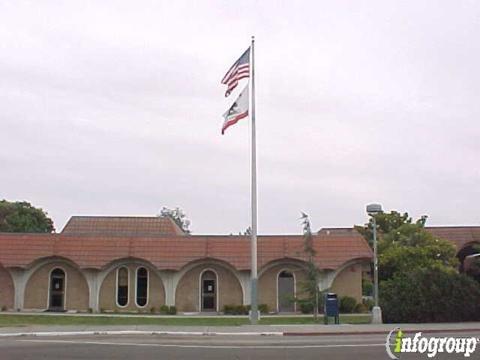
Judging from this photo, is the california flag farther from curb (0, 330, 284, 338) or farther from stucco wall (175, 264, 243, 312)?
stucco wall (175, 264, 243, 312)

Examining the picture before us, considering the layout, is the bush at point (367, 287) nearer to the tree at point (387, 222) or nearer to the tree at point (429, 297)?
the tree at point (387, 222)

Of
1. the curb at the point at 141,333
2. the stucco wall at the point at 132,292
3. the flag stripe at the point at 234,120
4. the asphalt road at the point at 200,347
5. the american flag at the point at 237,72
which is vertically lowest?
the asphalt road at the point at 200,347

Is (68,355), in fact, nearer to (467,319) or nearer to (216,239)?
(467,319)

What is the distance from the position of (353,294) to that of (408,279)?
1017 cm

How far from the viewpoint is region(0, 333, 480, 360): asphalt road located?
1694 cm

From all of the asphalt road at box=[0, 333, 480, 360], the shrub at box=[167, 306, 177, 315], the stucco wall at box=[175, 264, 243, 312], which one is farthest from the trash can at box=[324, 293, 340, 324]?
the shrub at box=[167, 306, 177, 315]

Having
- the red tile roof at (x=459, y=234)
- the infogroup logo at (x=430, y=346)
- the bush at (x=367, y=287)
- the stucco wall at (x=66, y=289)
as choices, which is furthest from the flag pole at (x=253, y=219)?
the red tile roof at (x=459, y=234)

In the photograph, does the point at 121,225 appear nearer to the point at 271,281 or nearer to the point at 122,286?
the point at 122,286

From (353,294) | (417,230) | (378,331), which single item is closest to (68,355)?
(378,331)

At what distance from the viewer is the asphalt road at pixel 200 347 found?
1694 cm

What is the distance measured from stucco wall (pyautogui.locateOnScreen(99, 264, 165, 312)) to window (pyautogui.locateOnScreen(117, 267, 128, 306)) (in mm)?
180

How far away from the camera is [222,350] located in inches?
731

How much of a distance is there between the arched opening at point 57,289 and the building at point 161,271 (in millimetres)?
56

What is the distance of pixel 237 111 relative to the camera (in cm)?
3047
